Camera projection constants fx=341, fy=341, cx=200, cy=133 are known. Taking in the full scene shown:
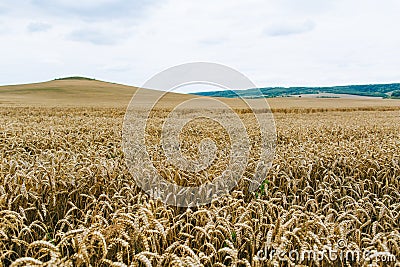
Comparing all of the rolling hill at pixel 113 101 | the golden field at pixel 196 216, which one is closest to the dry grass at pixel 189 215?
the golden field at pixel 196 216

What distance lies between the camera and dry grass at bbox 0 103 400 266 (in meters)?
2.77

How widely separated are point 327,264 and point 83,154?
4.98 m

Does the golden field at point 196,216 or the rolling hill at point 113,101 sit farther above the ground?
the rolling hill at point 113,101

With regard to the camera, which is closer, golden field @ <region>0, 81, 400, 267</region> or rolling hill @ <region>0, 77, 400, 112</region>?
golden field @ <region>0, 81, 400, 267</region>

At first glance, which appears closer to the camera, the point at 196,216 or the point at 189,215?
the point at 189,215

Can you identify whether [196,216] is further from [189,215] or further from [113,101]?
[113,101]

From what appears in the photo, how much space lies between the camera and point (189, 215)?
371 centimetres

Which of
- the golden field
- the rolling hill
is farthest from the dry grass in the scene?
→ the rolling hill

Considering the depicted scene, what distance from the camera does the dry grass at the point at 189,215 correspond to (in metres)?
2.77

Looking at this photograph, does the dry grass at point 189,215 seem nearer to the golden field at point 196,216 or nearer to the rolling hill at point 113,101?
the golden field at point 196,216

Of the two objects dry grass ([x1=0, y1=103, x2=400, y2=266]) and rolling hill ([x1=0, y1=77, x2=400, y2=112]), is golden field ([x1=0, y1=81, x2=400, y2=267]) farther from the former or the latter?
rolling hill ([x1=0, y1=77, x2=400, y2=112])

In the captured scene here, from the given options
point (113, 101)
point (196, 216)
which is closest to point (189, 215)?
point (196, 216)

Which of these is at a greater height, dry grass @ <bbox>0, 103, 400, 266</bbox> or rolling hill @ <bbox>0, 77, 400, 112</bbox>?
rolling hill @ <bbox>0, 77, 400, 112</bbox>

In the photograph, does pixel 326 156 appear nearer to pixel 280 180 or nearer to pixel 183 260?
pixel 280 180
